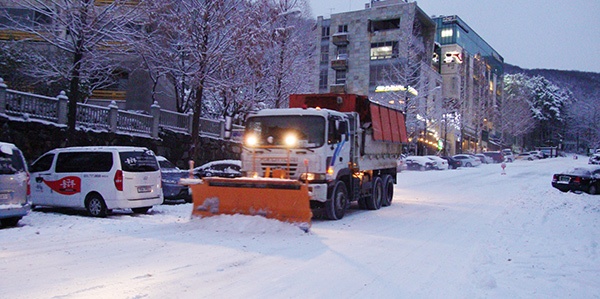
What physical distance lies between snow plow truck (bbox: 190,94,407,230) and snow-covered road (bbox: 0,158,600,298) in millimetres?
470

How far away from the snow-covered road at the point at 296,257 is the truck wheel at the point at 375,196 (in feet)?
6.01

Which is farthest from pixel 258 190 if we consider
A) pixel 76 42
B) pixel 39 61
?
pixel 39 61

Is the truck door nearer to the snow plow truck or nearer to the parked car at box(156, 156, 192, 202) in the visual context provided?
the snow plow truck

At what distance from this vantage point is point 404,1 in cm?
6259

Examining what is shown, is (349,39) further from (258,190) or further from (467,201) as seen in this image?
(258,190)

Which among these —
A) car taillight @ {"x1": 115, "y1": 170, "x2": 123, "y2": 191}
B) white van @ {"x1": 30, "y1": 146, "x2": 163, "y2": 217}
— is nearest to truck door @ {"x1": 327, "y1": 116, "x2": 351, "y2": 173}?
white van @ {"x1": 30, "y1": 146, "x2": 163, "y2": 217}

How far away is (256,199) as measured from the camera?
1053 cm

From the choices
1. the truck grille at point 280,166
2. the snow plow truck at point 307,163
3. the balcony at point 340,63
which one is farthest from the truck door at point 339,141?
the balcony at point 340,63

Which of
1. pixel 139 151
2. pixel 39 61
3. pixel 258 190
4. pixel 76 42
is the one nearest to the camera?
pixel 258 190

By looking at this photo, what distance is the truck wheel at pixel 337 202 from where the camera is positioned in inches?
477

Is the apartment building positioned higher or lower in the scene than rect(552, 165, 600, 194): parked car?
higher

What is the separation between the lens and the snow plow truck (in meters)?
10.5

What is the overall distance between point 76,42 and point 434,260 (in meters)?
12.3

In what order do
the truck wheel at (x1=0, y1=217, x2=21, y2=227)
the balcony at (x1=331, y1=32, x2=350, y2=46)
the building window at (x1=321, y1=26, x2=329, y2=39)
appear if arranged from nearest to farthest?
1. the truck wheel at (x1=0, y1=217, x2=21, y2=227)
2. the balcony at (x1=331, y1=32, x2=350, y2=46)
3. the building window at (x1=321, y1=26, x2=329, y2=39)
